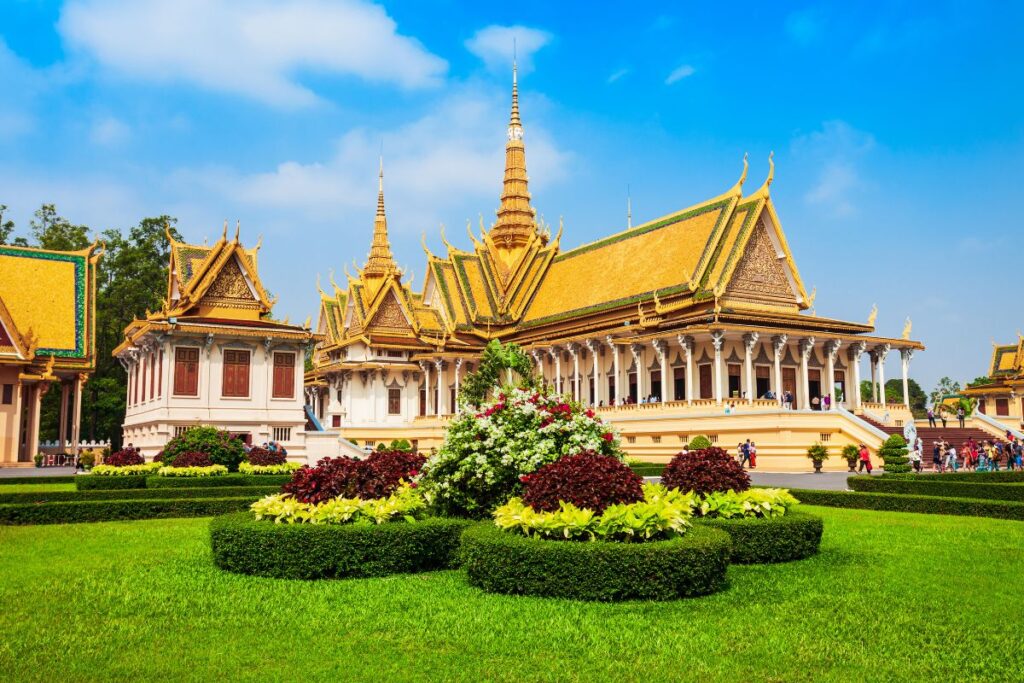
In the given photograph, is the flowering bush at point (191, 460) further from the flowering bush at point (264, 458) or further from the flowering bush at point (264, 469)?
the flowering bush at point (264, 458)

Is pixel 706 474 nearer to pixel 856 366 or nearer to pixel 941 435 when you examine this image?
pixel 941 435

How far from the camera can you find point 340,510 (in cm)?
1026

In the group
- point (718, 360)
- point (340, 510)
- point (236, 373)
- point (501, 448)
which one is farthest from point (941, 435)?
point (340, 510)

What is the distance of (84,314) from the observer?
38.7 m

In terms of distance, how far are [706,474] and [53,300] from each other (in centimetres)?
3551

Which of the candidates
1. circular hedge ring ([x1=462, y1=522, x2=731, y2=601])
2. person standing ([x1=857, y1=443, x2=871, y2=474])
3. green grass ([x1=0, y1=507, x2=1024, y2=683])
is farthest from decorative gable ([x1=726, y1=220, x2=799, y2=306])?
circular hedge ring ([x1=462, y1=522, x2=731, y2=601])

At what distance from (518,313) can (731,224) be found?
15.0 meters

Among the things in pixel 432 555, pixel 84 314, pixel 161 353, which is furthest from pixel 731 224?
pixel 432 555

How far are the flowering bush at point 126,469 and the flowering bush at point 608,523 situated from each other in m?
16.7

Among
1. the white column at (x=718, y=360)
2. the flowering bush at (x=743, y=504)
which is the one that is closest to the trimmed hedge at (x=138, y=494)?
the flowering bush at (x=743, y=504)

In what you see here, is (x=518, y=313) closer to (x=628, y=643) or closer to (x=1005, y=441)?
(x=1005, y=441)

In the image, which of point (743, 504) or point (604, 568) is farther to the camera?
point (743, 504)

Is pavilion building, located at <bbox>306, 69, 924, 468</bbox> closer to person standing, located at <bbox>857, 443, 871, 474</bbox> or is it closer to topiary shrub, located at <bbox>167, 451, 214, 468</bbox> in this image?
person standing, located at <bbox>857, 443, 871, 474</bbox>

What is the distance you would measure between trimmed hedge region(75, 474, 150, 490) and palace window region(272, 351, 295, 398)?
13337mm
